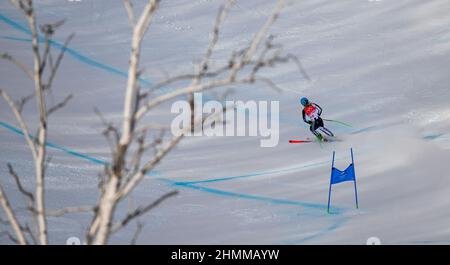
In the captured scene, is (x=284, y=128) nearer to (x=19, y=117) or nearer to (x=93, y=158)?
(x=93, y=158)

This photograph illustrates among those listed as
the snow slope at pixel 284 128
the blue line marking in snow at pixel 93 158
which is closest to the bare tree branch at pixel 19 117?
the blue line marking in snow at pixel 93 158

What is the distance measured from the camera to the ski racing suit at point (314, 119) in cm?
599

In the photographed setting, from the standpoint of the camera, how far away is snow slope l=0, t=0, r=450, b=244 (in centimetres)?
459

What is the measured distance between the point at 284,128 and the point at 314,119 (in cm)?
24

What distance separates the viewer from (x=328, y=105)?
623 cm

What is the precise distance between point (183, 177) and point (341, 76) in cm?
191

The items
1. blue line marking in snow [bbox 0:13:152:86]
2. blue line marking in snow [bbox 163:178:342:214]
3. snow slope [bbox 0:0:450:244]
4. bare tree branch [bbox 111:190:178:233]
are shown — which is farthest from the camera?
blue line marking in snow [bbox 0:13:152:86]

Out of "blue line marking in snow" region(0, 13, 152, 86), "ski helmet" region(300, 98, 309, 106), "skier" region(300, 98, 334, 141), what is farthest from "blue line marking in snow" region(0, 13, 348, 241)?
"ski helmet" region(300, 98, 309, 106)

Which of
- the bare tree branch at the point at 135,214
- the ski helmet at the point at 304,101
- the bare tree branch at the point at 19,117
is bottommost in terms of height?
the bare tree branch at the point at 135,214

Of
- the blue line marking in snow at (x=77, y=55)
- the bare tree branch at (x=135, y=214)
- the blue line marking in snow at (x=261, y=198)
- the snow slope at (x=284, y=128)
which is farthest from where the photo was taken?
the blue line marking in snow at (x=77, y=55)

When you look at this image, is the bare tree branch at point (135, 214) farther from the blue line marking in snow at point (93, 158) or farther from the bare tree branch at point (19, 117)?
the blue line marking in snow at point (93, 158)

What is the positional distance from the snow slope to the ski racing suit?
65mm

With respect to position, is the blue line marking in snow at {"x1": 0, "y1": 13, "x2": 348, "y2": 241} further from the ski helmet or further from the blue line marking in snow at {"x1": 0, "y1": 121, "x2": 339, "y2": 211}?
the ski helmet

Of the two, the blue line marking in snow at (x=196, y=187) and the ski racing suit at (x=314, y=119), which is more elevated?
the ski racing suit at (x=314, y=119)
